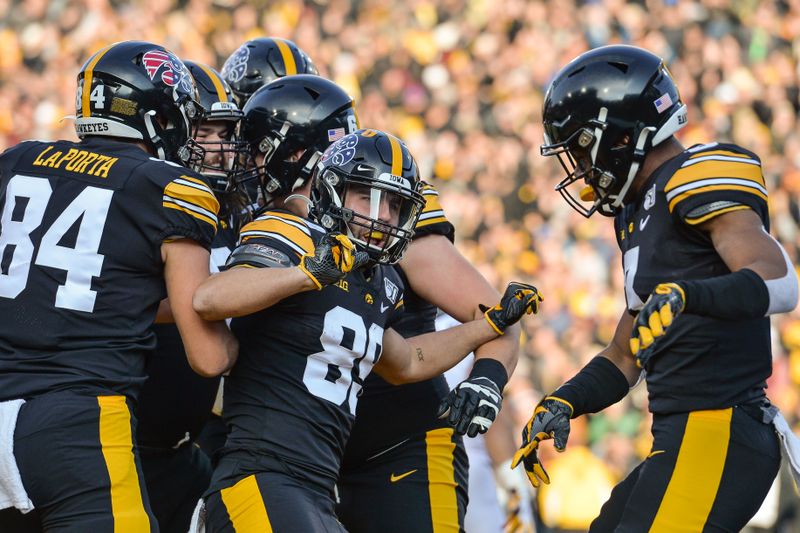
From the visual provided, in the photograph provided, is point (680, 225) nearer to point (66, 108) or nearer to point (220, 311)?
point (220, 311)

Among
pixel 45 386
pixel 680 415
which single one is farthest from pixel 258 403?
pixel 680 415

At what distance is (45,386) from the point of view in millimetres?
3264

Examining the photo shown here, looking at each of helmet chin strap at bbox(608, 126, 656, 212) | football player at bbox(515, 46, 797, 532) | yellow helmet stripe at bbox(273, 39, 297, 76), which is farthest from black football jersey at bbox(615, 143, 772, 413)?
yellow helmet stripe at bbox(273, 39, 297, 76)

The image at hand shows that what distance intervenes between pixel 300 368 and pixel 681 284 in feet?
3.70

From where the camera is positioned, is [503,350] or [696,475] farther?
[503,350]

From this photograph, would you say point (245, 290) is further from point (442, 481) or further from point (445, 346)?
point (442, 481)

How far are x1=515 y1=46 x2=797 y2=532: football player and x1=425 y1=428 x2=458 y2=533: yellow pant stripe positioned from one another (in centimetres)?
45

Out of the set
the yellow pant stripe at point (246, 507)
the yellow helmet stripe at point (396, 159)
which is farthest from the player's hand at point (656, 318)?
the yellow pant stripe at point (246, 507)

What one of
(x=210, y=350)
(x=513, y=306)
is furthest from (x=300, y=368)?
(x=513, y=306)

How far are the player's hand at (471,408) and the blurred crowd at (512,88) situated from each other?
5.57 metres

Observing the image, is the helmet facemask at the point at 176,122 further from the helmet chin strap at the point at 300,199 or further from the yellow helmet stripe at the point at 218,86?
the yellow helmet stripe at the point at 218,86

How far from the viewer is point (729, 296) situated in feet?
10.3

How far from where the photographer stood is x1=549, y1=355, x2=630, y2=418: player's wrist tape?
155 inches

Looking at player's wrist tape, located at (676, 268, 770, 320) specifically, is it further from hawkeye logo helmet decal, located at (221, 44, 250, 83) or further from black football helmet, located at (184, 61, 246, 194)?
hawkeye logo helmet decal, located at (221, 44, 250, 83)
